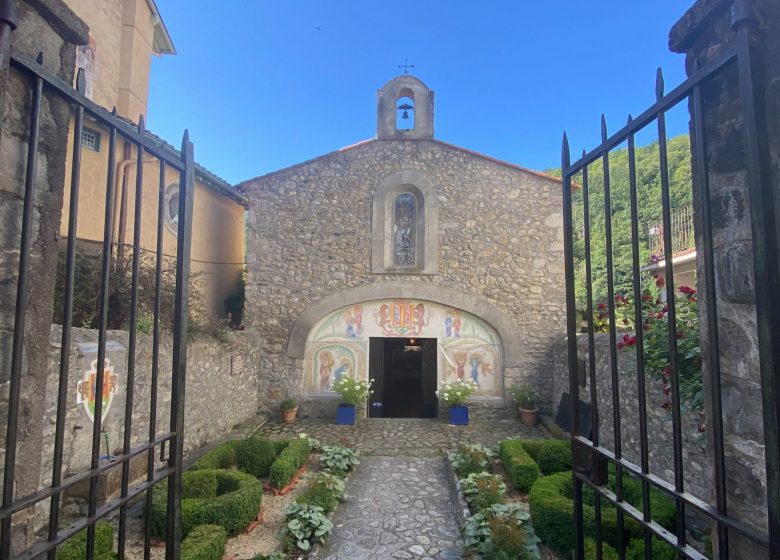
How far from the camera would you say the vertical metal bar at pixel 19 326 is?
52.6 inches

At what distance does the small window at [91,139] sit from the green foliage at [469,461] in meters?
7.82

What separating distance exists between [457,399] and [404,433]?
1453 millimetres

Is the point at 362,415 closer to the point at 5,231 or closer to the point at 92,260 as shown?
the point at 92,260

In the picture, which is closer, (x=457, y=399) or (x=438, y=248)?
(x=457, y=399)

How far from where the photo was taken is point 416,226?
1070 cm

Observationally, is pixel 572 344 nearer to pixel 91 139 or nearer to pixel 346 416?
pixel 346 416

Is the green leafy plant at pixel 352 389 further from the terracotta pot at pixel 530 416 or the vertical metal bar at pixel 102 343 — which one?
the vertical metal bar at pixel 102 343

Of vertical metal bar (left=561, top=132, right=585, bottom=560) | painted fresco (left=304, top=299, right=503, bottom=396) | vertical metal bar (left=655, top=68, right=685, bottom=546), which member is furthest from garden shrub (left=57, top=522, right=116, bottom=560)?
painted fresco (left=304, top=299, right=503, bottom=396)

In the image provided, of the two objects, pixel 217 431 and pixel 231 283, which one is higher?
pixel 231 283

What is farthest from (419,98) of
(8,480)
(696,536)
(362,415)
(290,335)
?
(8,480)

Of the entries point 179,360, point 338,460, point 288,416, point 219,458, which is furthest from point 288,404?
point 179,360

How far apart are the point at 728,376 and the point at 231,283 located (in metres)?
11.4

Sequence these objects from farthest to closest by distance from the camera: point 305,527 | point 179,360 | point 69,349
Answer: point 305,527
point 179,360
point 69,349

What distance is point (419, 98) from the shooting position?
10.8 metres
